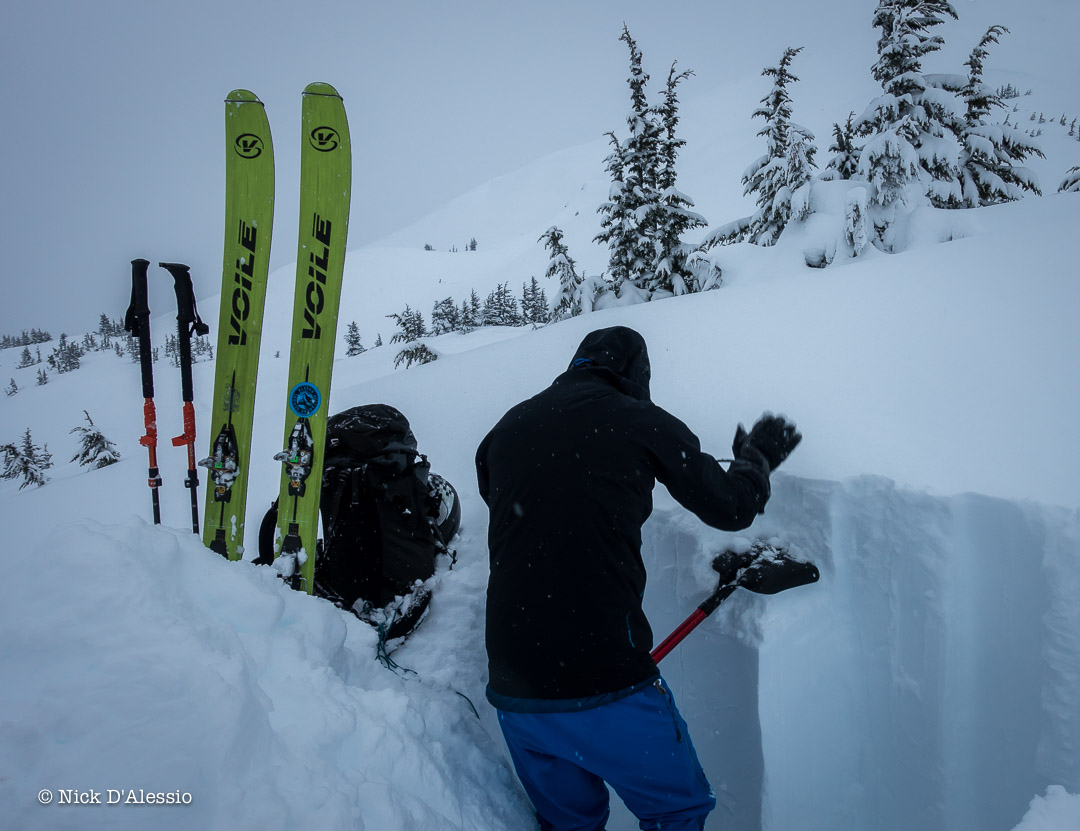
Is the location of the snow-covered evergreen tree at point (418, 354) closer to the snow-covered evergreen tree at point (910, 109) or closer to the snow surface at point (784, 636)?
the snow surface at point (784, 636)

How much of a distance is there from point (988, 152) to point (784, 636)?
14.8 metres

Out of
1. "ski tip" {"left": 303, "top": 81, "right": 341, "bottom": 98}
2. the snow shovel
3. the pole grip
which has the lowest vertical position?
the snow shovel

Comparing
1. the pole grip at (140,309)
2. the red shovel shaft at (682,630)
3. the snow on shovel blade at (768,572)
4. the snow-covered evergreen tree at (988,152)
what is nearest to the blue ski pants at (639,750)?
the red shovel shaft at (682,630)

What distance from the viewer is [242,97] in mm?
3771

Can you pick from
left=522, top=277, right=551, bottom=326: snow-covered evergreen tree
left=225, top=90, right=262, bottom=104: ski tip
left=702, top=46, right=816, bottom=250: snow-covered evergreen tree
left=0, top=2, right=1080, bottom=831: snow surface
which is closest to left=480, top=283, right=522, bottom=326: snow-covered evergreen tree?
left=522, top=277, right=551, bottom=326: snow-covered evergreen tree

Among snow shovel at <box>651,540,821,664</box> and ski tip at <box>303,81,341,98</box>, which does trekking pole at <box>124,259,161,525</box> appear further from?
snow shovel at <box>651,540,821,664</box>

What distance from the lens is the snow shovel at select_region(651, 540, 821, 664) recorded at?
2.14m

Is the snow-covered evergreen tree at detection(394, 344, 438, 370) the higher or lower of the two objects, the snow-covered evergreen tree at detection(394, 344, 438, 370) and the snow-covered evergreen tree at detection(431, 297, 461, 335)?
the lower

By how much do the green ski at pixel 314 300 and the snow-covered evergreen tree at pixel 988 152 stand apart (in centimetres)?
1395

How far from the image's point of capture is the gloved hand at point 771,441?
7.13 feet

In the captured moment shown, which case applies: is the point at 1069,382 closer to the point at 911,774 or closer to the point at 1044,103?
the point at 911,774

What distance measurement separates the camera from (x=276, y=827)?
3.96 feet

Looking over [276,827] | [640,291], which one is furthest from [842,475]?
[640,291]

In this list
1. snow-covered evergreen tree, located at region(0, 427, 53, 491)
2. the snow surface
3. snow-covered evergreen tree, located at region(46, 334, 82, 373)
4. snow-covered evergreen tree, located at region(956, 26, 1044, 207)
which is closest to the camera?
the snow surface
